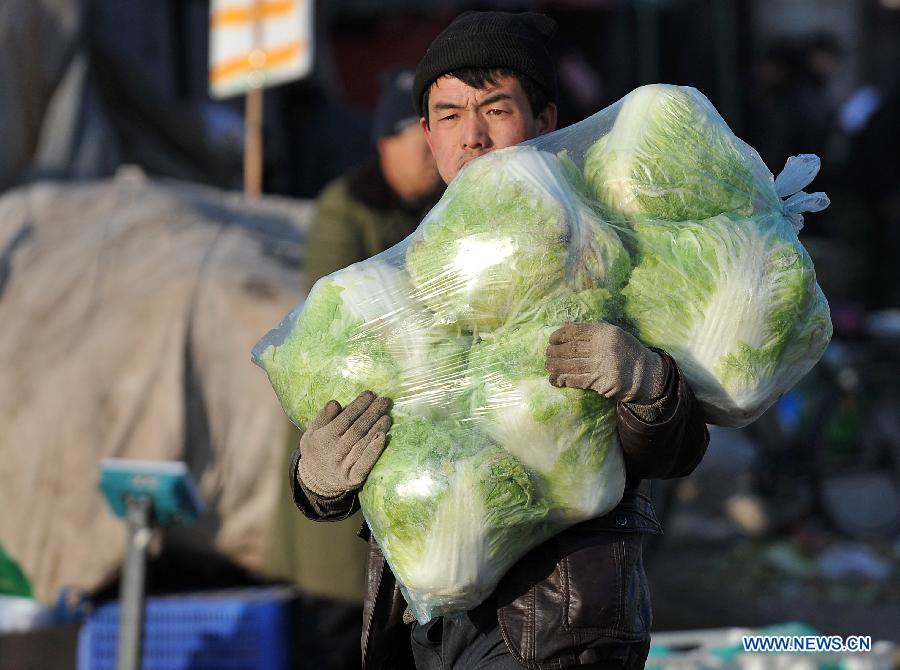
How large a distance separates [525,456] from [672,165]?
1.85 feet

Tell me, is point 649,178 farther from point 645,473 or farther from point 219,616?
point 219,616

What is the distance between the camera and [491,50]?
7.83 ft

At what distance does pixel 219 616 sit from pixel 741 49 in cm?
885

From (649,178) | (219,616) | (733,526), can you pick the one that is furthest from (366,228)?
(733,526)

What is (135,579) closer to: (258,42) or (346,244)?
(346,244)

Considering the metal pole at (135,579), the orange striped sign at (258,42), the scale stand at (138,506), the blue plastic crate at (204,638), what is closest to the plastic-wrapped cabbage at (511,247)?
the scale stand at (138,506)

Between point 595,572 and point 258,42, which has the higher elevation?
point 258,42

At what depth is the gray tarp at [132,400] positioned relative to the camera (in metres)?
4.85

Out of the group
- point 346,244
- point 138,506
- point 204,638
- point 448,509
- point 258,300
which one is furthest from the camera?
point 258,300

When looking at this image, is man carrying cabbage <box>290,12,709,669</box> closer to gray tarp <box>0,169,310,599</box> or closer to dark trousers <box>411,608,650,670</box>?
dark trousers <box>411,608,650,670</box>

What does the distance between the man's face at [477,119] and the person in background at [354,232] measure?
5.40 ft

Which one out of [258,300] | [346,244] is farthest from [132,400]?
[346,244]

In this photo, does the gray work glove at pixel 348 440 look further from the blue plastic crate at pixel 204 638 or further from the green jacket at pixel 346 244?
the blue plastic crate at pixel 204 638

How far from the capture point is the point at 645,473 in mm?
2230
